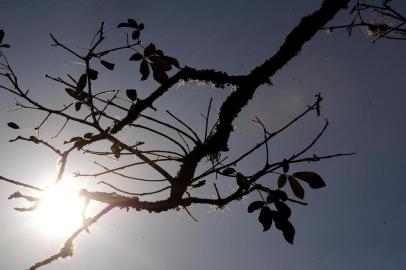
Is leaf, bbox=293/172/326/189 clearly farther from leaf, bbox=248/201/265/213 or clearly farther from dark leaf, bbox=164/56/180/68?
dark leaf, bbox=164/56/180/68

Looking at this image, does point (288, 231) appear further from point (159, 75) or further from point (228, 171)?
point (159, 75)

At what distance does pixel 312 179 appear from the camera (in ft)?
5.98

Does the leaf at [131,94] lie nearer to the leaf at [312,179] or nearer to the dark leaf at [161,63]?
the dark leaf at [161,63]

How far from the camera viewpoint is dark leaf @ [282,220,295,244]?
65.7 inches

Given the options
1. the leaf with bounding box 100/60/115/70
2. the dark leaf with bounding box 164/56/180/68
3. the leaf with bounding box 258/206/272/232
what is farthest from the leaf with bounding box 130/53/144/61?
the leaf with bounding box 258/206/272/232

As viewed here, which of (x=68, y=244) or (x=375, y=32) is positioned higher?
(x=375, y=32)

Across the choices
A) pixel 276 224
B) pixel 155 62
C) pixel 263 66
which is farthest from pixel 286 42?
pixel 276 224

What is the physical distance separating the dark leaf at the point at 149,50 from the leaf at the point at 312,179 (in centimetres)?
143

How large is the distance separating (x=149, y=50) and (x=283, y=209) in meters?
1.55

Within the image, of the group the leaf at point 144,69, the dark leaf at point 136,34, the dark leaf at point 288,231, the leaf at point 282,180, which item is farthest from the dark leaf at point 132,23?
the dark leaf at point 288,231

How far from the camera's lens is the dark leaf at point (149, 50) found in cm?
269

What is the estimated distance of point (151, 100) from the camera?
259 cm

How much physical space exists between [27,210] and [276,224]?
3.88ft

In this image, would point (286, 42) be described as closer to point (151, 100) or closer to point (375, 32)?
point (151, 100)
